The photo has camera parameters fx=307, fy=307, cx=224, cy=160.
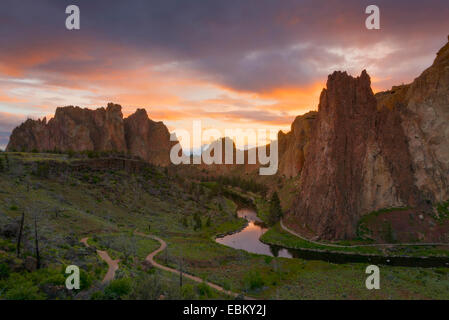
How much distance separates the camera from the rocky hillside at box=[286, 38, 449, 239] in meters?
81.2

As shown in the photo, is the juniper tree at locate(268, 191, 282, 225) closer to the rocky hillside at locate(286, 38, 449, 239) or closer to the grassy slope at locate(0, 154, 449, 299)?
the rocky hillside at locate(286, 38, 449, 239)

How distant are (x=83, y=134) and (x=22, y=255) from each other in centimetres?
15027

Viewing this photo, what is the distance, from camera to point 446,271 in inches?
2168

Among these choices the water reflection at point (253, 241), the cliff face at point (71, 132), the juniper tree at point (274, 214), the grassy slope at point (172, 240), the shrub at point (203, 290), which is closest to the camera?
the shrub at point (203, 290)

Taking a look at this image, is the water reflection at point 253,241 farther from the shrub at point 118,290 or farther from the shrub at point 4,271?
the shrub at point 4,271

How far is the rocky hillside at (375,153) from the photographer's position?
8119 cm

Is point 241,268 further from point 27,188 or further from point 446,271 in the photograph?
point 27,188

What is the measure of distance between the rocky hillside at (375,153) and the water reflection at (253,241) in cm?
1096

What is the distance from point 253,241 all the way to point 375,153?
137 feet

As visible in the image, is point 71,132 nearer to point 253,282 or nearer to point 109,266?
point 109,266

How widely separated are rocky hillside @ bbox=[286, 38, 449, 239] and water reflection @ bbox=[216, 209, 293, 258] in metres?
11.0

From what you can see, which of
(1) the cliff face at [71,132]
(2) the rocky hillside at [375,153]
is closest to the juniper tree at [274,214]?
(2) the rocky hillside at [375,153]

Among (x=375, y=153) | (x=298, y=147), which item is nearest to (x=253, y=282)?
(x=375, y=153)

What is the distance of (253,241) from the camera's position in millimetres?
80688
